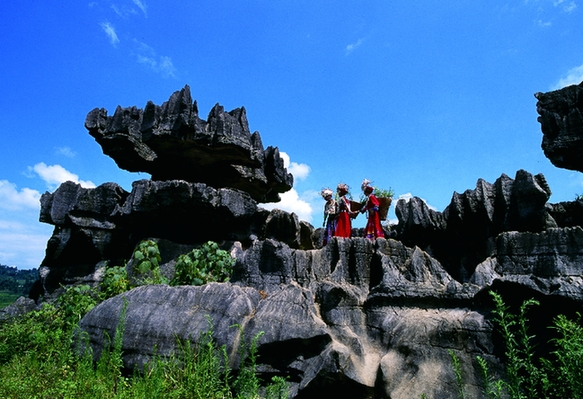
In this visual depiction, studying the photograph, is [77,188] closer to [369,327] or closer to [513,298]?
[369,327]

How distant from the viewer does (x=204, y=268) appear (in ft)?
30.9

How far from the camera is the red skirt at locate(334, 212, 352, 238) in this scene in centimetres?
1075

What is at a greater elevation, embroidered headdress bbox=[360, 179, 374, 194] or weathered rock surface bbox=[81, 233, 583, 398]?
embroidered headdress bbox=[360, 179, 374, 194]

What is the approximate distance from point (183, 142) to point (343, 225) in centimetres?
751

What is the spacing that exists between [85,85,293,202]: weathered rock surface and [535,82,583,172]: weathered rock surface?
400 inches

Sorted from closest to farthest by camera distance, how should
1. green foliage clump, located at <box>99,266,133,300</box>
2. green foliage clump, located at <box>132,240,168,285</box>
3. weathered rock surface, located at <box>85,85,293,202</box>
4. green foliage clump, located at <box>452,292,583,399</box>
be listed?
green foliage clump, located at <box>452,292,583,399</box> < green foliage clump, located at <box>99,266,133,300</box> < green foliage clump, located at <box>132,240,168,285</box> < weathered rock surface, located at <box>85,85,293,202</box>

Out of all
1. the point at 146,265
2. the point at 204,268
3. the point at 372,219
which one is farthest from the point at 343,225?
the point at 146,265

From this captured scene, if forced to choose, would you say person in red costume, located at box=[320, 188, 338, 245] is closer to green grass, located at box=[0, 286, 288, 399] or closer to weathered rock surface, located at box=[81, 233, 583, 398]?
weathered rock surface, located at box=[81, 233, 583, 398]

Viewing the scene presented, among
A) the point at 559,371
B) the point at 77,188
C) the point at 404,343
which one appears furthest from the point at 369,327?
the point at 77,188

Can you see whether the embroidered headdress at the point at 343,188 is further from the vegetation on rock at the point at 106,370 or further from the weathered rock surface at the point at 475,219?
the vegetation on rock at the point at 106,370

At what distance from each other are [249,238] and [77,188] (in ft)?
22.1

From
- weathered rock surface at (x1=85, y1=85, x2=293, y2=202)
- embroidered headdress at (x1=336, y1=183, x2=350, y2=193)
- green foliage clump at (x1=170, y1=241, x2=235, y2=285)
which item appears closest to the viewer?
green foliage clump at (x1=170, y1=241, x2=235, y2=285)

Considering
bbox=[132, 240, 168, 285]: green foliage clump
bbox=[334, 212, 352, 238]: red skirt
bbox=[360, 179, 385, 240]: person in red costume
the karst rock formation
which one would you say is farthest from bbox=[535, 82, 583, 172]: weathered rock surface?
bbox=[132, 240, 168, 285]: green foliage clump

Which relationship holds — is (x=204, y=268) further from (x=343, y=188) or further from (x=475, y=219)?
(x=475, y=219)
